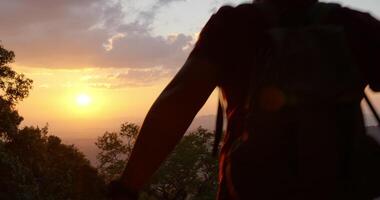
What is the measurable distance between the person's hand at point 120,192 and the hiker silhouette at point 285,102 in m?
0.21

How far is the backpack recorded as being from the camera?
1.74 meters

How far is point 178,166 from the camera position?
51.3 metres

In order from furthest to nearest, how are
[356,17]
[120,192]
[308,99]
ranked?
[356,17] < [308,99] < [120,192]

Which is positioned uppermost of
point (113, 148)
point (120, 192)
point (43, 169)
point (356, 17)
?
point (113, 148)

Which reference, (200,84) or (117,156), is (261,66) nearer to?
(200,84)

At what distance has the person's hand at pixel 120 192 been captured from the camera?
1.58 meters

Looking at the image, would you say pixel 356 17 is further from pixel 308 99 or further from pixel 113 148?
pixel 113 148

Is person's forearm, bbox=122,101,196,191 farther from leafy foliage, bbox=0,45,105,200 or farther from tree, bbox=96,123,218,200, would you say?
tree, bbox=96,123,218,200

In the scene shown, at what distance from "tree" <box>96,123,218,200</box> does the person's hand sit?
4879 cm

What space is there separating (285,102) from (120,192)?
590 millimetres

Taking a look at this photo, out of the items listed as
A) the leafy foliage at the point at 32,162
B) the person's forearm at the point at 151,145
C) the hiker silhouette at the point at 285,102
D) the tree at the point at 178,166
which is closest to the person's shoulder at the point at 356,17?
the hiker silhouette at the point at 285,102

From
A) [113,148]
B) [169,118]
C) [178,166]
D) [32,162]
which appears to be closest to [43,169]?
[32,162]

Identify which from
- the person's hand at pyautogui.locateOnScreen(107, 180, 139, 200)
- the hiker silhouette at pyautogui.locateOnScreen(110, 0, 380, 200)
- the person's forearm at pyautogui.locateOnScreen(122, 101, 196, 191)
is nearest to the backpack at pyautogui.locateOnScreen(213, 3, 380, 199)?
the hiker silhouette at pyautogui.locateOnScreen(110, 0, 380, 200)

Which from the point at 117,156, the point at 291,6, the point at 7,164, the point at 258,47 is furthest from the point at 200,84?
the point at 117,156
